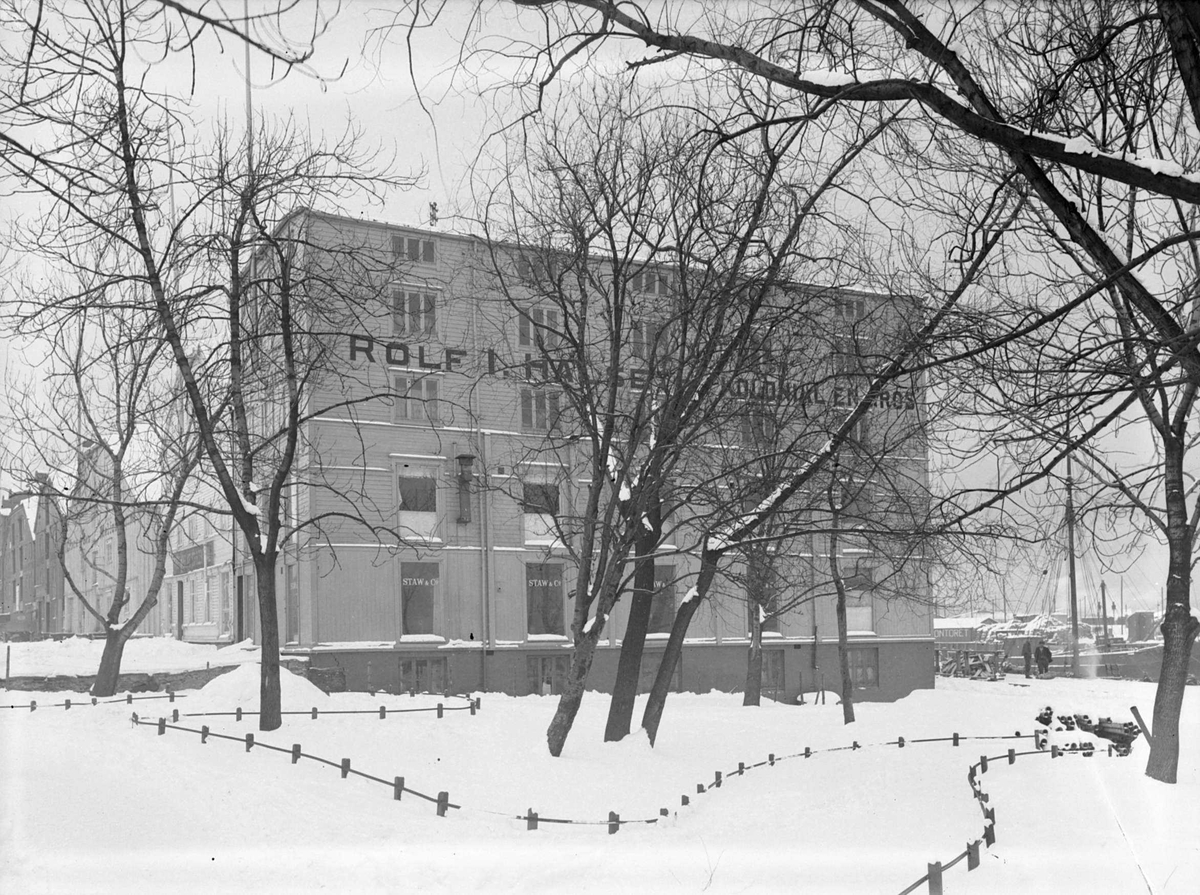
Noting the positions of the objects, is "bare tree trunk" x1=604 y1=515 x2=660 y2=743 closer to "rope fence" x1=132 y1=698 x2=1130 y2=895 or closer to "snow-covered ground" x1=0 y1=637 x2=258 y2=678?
"rope fence" x1=132 y1=698 x2=1130 y2=895

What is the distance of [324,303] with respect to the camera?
19156 millimetres

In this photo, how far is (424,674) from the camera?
122 ft

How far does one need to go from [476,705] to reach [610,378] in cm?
760

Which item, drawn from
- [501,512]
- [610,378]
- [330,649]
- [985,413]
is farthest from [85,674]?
[985,413]

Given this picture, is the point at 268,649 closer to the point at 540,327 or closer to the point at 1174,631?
the point at 540,327

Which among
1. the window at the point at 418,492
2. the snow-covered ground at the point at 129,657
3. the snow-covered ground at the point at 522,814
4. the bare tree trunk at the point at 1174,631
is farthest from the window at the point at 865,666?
the bare tree trunk at the point at 1174,631

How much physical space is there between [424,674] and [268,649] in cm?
1926

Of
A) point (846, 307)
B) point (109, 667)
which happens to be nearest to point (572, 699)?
point (846, 307)

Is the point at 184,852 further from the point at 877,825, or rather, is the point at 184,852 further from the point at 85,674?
the point at 85,674

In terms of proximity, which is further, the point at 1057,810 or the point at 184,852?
the point at 1057,810

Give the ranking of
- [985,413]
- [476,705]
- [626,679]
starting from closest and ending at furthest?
1. [985,413]
2. [626,679]
3. [476,705]

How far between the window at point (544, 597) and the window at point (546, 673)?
89 centimetres

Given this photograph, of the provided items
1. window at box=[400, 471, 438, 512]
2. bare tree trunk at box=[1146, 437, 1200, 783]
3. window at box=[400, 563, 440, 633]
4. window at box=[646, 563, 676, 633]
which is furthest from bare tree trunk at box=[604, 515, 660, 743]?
window at box=[646, 563, 676, 633]

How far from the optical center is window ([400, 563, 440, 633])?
122ft
